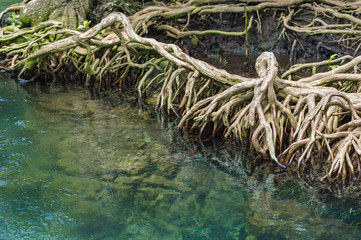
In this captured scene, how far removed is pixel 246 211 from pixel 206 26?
27.3 ft

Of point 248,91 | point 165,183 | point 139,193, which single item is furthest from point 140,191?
point 248,91

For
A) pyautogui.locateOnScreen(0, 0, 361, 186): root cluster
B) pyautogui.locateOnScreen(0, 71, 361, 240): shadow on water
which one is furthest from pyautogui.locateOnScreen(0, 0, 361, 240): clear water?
pyautogui.locateOnScreen(0, 0, 361, 186): root cluster

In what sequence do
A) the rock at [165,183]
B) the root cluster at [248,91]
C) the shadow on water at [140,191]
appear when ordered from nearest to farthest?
the shadow on water at [140,191] → the rock at [165,183] → the root cluster at [248,91]

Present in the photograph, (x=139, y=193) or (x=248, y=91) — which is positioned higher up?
(x=248, y=91)

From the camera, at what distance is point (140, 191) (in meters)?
4.86

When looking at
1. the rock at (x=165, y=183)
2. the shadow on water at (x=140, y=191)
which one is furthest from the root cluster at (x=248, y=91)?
the rock at (x=165, y=183)

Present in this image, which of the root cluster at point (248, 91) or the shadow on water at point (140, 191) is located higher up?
the root cluster at point (248, 91)

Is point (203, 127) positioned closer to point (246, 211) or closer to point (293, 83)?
point (293, 83)

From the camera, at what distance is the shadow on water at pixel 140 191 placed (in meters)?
4.18

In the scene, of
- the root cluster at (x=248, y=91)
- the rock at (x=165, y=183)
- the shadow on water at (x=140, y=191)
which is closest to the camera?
the shadow on water at (x=140, y=191)

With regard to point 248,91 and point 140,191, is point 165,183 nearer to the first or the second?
point 140,191

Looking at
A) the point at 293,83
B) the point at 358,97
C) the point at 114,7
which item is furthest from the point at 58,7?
the point at 358,97

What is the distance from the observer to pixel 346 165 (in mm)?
5121

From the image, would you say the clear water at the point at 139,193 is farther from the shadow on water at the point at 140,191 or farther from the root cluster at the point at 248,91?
the root cluster at the point at 248,91
